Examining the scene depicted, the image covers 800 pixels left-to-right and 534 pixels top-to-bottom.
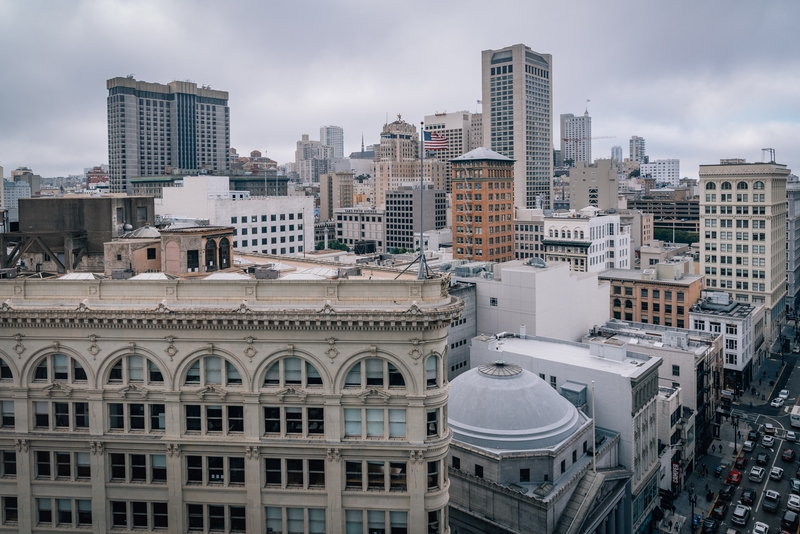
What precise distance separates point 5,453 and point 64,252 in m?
20.2

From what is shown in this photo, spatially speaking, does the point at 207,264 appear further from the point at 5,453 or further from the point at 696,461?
the point at 696,461

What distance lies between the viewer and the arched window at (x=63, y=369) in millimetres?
37656

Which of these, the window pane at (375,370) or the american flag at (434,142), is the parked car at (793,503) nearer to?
the american flag at (434,142)

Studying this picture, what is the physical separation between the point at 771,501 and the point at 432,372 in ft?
195

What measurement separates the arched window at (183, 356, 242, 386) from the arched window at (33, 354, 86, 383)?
20.5 feet

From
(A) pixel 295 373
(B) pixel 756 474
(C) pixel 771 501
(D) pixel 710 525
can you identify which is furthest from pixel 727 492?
(A) pixel 295 373

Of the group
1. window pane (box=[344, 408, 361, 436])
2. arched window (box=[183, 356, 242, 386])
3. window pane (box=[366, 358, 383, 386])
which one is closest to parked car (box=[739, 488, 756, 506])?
window pane (box=[344, 408, 361, 436])

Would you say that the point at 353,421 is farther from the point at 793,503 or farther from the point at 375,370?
the point at 793,503

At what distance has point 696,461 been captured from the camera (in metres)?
87.4

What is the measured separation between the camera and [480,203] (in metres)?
166

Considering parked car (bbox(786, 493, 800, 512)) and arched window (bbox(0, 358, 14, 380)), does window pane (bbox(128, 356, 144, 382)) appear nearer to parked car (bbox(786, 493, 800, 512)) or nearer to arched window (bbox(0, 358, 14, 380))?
arched window (bbox(0, 358, 14, 380))

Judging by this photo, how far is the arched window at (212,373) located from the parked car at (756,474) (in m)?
71.5

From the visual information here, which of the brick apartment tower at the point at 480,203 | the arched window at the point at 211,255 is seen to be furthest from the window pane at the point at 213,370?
the brick apartment tower at the point at 480,203

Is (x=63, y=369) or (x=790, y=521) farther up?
(x=63, y=369)
